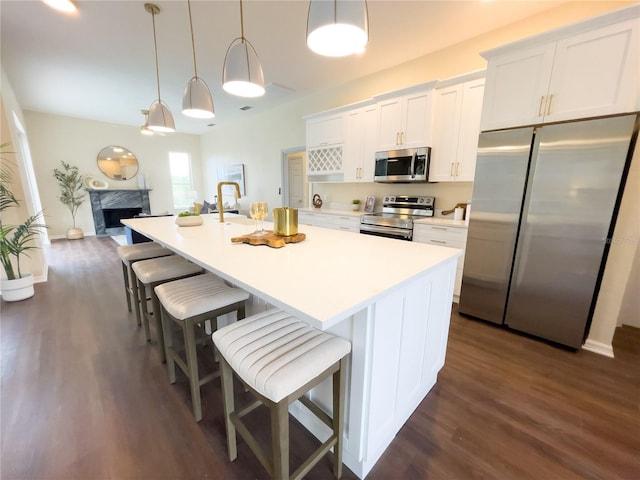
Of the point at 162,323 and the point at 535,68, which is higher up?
the point at 535,68

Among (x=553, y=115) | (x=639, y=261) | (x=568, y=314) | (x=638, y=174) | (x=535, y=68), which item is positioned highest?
(x=535, y=68)

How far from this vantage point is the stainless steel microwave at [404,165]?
9.76ft

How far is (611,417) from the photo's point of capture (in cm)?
140

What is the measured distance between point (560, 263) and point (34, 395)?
3591mm

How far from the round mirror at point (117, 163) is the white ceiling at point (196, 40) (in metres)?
2.15

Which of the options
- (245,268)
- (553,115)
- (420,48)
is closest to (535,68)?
(553,115)

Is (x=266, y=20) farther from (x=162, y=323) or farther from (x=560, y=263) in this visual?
(x=560, y=263)

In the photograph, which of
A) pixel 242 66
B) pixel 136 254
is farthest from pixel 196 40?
pixel 136 254

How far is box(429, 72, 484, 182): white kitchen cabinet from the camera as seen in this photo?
2.61 meters

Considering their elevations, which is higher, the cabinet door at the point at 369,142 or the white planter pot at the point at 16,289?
the cabinet door at the point at 369,142

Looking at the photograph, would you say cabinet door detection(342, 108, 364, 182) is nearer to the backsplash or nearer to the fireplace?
the backsplash

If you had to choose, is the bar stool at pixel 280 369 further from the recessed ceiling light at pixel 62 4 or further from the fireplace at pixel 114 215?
the fireplace at pixel 114 215

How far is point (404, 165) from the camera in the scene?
10.2ft

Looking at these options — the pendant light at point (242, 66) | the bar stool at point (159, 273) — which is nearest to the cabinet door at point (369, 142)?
the pendant light at point (242, 66)
